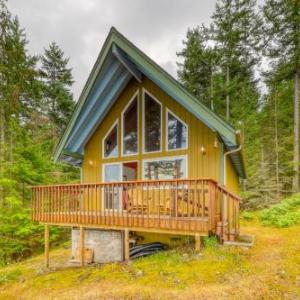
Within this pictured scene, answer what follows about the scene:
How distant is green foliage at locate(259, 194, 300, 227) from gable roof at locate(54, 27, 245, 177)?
2663 mm

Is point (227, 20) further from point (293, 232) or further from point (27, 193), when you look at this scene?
point (27, 193)

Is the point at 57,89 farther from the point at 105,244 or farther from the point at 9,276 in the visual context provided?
the point at 105,244

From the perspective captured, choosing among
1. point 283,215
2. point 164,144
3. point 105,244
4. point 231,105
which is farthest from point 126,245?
point 231,105

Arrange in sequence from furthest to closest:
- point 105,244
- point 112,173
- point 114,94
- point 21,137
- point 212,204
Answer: point 21,137, point 112,173, point 114,94, point 105,244, point 212,204

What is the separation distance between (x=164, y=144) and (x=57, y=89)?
64.5ft

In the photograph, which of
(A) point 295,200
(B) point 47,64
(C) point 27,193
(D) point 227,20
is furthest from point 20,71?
(B) point 47,64

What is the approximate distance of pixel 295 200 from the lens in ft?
47.4

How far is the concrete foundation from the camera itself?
8.77 metres

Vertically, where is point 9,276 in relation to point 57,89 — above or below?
below

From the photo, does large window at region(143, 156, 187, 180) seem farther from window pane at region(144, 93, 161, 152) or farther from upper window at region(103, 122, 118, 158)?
upper window at region(103, 122, 118, 158)

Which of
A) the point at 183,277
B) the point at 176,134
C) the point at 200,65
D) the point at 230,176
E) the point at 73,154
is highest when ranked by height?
the point at 200,65

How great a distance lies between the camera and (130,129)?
10.8m

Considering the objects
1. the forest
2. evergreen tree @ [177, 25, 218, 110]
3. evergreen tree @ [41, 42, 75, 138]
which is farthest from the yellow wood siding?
evergreen tree @ [41, 42, 75, 138]

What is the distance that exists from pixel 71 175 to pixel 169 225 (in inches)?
615
